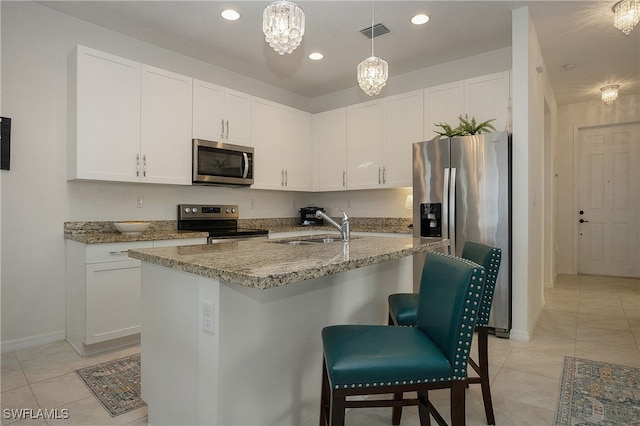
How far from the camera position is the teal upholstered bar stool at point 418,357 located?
116 cm

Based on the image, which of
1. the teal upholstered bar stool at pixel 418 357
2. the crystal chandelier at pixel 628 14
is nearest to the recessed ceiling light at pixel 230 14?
the teal upholstered bar stool at pixel 418 357

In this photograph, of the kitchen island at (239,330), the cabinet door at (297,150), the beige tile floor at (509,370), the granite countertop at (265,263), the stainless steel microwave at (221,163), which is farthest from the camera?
the cabinet door at (297,150)

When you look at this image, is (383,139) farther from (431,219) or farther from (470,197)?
(470,197)

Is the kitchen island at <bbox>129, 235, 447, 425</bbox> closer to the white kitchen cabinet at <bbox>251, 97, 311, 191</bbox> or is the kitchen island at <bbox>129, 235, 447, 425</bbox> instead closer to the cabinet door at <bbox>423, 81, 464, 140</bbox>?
the cabinet door at <bbox>423, 81, 464, 140</bbox>

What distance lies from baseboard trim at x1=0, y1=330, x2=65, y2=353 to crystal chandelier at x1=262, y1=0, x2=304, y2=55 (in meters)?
2.89

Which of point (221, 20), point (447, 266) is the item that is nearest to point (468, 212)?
point (447, 266)

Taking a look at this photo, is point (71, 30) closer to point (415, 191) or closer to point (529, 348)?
point (415, 191)

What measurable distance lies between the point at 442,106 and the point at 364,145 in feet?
3.27

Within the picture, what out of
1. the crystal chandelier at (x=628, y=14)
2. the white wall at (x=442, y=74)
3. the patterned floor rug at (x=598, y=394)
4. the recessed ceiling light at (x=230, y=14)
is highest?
the recessed ceiling light at (x=230, y=14)

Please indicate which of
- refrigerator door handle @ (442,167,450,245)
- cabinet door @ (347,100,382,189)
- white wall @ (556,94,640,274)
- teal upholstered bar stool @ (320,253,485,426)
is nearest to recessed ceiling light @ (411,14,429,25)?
cabinet door @ (347,100,382,189)

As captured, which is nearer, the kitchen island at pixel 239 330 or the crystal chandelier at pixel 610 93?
the kitchen island at pixel 239 330

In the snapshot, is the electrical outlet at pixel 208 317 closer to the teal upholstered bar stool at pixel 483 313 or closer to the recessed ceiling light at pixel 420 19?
the teal upholstered bar stool at pixel 483 313

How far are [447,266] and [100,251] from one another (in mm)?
2515

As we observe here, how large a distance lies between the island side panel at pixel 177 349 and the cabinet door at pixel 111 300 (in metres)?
1.19
